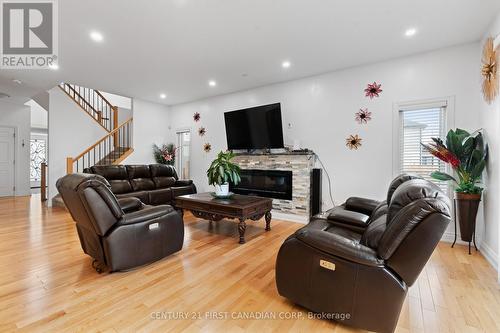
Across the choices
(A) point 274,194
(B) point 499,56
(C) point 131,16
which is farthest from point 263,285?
(B) point 499,56

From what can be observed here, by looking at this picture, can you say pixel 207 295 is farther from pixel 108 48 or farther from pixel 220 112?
pixel 220 112

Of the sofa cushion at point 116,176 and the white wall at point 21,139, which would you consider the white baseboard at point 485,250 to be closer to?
the sofa cushion at point 116,176

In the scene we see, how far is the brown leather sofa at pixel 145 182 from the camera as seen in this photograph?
496 cm

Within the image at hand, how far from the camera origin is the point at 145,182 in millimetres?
5445

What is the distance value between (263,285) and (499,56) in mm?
3636

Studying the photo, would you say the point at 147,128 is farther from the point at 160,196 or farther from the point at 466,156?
the point at 466,156

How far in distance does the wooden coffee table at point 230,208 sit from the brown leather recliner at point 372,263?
5.00 ft

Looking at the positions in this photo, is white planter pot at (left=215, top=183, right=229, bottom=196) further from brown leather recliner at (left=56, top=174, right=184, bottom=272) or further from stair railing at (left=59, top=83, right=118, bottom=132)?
stair railing at (left=59, top=83, right=118, bottom=132)

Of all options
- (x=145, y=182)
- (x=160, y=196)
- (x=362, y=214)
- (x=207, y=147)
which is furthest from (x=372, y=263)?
(x=207, y=147)

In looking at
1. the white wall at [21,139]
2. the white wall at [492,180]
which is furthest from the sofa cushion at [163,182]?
the white wall at [492,180]

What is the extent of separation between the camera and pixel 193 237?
357 cm

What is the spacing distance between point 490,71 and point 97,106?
9.17 m

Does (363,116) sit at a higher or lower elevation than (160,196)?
higher

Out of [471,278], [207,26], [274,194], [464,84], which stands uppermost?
[207,26]
